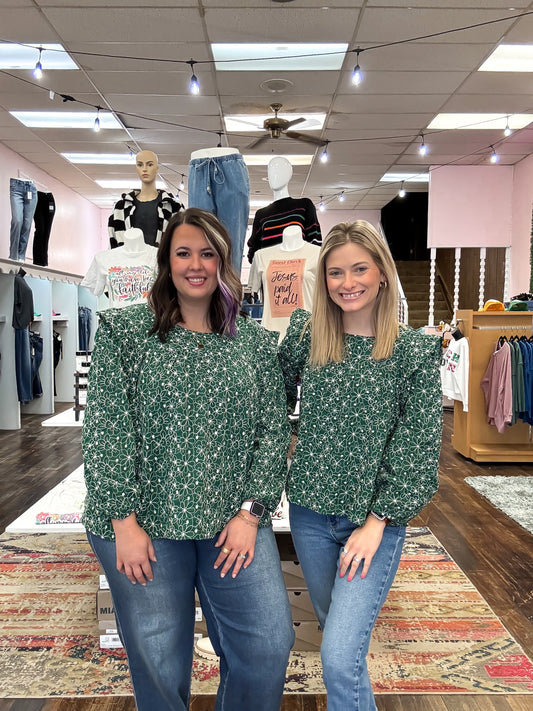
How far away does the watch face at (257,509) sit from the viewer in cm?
144

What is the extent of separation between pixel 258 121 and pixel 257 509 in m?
6.15

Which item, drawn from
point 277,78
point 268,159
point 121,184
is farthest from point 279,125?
point 121,184

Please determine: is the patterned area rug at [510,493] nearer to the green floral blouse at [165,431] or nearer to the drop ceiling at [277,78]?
the green floral blouse at [165,431]

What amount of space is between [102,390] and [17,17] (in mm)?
4231

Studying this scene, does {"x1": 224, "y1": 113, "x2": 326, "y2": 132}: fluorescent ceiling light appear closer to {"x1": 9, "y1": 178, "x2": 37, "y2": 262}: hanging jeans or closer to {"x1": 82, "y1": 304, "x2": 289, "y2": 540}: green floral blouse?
{"x1": 9, "y1": 178, "x2": 37, "y2": 262}: hanging jeans

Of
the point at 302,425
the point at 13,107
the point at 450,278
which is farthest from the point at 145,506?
the point at 450,278

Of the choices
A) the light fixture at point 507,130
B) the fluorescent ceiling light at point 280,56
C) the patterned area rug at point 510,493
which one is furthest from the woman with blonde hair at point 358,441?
the light fixture at point 507,130

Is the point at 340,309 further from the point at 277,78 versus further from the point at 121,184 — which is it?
the point at 121,184

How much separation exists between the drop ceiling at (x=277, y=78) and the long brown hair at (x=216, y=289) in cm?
338

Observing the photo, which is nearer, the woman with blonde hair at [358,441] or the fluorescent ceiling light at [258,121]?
the woman with blonde hair at [358,441]

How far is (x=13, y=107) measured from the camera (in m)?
6.39

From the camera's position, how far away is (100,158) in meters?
8.45

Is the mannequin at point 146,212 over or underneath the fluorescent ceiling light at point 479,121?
underneath

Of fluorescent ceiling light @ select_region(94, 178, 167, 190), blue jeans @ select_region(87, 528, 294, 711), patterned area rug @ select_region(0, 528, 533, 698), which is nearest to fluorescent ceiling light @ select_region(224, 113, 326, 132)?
fluorescent ceiling light @ select_region(94, 178, 167, 190)
